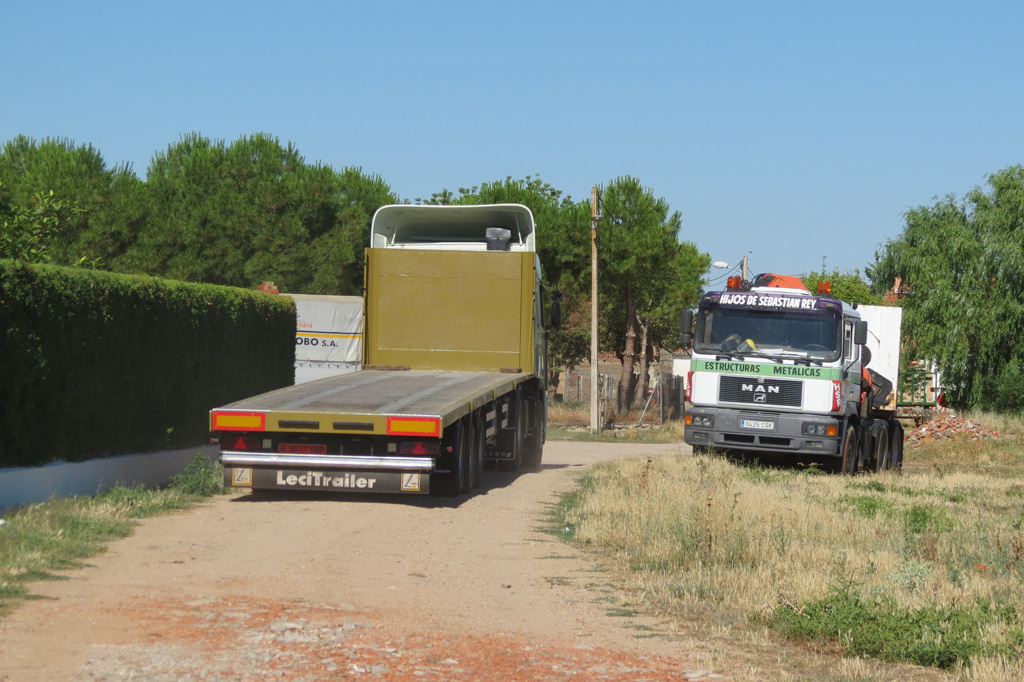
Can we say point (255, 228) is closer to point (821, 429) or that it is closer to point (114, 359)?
point (821, 429)

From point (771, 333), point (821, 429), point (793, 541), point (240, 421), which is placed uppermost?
point (771, 333)

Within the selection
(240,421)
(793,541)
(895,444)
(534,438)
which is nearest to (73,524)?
(240,421)

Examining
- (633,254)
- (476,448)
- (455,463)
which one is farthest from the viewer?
(633,254)

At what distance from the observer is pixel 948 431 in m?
33.2

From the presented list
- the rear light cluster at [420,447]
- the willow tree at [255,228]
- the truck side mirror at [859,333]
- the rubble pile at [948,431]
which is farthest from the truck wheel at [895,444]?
the willow tree at [255,228]

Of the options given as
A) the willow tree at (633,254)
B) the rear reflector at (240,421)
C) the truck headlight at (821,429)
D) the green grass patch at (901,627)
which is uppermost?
the willow tree at (633,254)

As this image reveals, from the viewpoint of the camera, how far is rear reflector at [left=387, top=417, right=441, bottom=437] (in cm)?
1194

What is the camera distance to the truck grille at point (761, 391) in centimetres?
1855

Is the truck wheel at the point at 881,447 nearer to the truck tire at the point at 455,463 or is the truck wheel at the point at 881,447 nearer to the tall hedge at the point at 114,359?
the truck tire at the point at 455,463

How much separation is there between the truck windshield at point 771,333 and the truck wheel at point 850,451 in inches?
70.9

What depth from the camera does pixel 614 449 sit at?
28469mm

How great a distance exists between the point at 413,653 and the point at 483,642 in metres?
0.55

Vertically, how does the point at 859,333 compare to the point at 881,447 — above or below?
above

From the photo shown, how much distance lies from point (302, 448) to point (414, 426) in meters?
1.34
